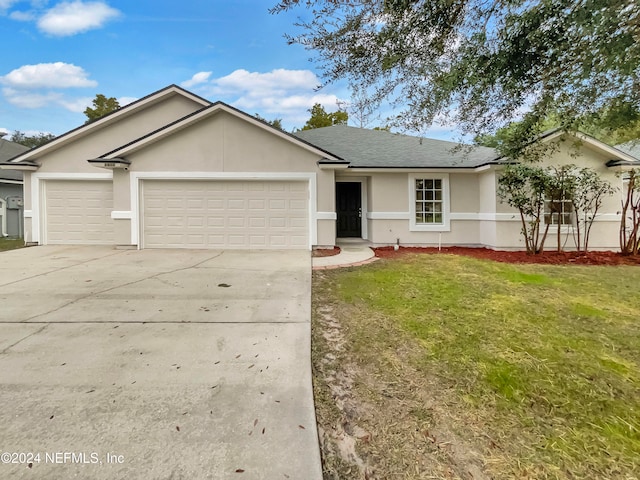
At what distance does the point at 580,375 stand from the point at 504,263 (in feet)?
21.2

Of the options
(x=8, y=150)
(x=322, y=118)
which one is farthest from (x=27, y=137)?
(x=322, y=118)

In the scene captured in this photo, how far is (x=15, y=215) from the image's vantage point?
53.9 feet

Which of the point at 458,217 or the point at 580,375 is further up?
the point at 458,217

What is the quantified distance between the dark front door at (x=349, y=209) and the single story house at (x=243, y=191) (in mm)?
1745

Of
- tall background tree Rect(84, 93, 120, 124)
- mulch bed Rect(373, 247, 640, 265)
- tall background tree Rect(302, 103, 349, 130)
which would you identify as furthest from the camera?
tall background tree Rect(84, 93, 120, 124)

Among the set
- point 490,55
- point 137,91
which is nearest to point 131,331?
point 490,55

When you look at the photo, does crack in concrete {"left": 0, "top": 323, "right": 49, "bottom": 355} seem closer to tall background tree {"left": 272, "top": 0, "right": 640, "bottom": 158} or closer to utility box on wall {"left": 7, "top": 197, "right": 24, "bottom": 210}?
tall background tree {"left": 272, "top": 0, "right": 640, "bottom": 158}

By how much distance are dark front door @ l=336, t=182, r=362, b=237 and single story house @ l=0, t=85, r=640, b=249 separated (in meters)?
1.74

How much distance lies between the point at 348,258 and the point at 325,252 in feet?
3.46

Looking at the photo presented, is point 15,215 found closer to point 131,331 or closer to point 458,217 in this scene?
point 131,331

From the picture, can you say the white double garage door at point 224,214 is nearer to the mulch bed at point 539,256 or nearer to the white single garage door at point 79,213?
the white single garage door at point 79,213

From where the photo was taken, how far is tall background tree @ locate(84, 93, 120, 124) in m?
29.0

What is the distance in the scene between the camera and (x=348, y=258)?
9.60m

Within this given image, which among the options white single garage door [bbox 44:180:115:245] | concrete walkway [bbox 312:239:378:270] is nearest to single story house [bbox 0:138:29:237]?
white single garage door [bbox 44:180:115:245]
